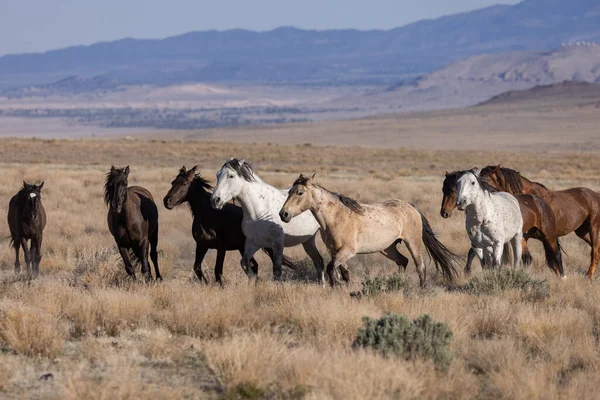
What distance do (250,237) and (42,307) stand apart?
280 centimetres

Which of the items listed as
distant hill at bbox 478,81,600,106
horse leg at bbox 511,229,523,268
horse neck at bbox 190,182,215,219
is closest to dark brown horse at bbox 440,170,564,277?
horse leg at bbox 511,229,523,268

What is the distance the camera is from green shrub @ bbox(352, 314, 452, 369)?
7.30 metres

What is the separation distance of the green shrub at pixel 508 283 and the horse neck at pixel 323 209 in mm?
1735

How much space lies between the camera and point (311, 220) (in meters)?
11.5

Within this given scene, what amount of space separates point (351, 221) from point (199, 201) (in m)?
1.79

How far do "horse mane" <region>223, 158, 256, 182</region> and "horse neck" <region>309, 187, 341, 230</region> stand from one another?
2.99ft

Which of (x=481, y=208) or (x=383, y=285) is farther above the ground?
(x=481, y=208)

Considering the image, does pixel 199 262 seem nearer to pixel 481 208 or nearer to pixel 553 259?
pixel 481 208

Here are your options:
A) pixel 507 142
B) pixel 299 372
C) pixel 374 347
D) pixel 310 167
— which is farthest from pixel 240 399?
pixel 507 142

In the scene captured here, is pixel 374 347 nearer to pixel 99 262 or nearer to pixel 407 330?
pixel 407 330

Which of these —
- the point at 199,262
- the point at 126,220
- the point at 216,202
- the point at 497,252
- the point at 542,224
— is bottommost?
the point at 199,262

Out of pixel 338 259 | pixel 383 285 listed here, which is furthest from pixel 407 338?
pixel 338 259

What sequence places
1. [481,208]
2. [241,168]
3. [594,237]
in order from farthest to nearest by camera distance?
[594,237] → [241,168] → [481,208]

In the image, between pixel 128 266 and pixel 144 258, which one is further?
pixel 144 258
